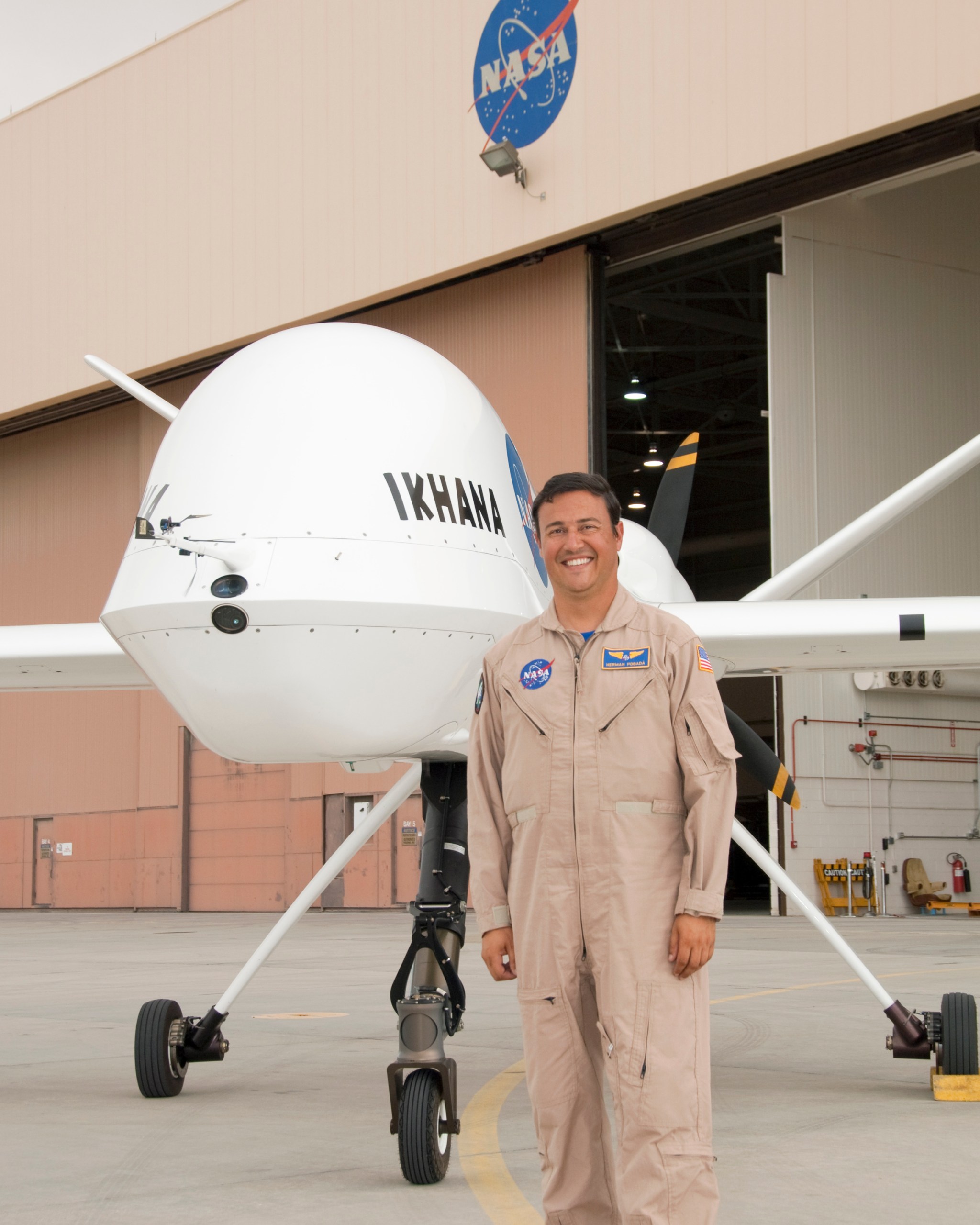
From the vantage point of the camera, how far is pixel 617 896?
3.06 metres

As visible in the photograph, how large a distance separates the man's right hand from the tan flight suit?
29 mm

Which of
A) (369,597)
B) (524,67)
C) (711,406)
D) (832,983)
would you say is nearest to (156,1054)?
(369,597)

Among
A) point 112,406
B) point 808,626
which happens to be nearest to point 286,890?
point 112,406

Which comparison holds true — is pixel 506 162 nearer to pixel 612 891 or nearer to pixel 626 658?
pixel 626 658

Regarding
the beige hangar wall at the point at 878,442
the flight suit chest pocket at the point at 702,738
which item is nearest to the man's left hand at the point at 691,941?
the flight suit chest pocket at the point at 702,738

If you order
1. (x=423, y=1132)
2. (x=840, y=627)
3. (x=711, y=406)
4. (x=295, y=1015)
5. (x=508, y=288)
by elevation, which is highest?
(x=711, y=406)

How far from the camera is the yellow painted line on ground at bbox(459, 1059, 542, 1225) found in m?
4.02

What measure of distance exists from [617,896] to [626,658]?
1.82 feet

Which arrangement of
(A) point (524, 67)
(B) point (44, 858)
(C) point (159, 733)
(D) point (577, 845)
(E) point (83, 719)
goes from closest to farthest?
(D) point (577, 845)
(A) point (524, 67)
(C) point (159, 733)
(E) point (83, 719)
(B) point (44, 858)

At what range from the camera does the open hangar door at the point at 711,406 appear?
75.0 ft

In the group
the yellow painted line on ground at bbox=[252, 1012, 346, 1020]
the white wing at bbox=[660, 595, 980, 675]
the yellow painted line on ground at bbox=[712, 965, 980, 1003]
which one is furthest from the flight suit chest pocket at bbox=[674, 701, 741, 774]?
the yellow painted line on ground at bbox=[712, 965, 980, 1003]

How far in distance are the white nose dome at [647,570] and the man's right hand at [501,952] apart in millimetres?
3382

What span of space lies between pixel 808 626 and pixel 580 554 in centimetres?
242

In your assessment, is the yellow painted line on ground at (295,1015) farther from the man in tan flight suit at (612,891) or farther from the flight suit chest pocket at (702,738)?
the flight suit chest pocket at (702,738)
